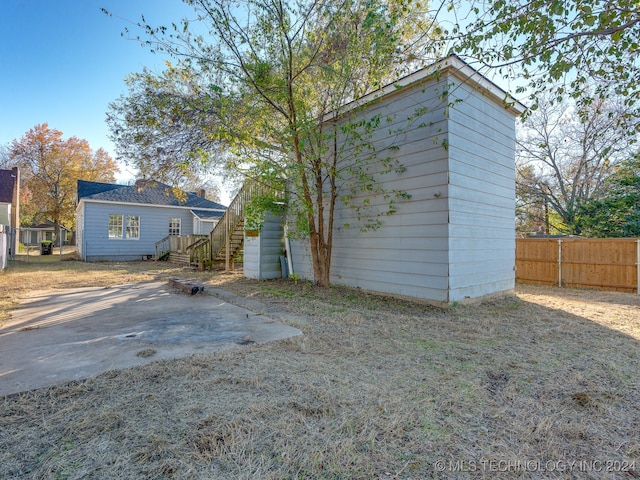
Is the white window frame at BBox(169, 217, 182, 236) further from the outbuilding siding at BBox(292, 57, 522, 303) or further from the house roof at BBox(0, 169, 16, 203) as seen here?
the outbuilding siding at BBox(292, 57, 522, 303)

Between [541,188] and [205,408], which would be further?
[541,188]

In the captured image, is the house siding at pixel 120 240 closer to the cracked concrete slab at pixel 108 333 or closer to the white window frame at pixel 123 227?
the white window frame at pixel 123 227

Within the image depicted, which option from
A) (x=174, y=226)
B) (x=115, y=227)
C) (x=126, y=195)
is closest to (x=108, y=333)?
(x=115, y=227)

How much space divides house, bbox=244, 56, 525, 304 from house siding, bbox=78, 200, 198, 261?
1355 cm

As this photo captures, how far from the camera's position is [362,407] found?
2.23 metres

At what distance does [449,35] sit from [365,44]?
204 cm

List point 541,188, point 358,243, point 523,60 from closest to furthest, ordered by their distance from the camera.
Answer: point 523,60
point 358,243
point 541,188

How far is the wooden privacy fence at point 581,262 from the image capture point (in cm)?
830

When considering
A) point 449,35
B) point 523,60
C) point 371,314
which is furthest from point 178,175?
point 523,60

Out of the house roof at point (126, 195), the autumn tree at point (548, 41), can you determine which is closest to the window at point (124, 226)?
the house roof at point (126, 195)

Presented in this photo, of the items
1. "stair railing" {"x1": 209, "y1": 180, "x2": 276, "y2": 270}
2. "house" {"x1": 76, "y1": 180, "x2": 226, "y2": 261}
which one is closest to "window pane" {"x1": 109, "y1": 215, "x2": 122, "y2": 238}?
"house" {"x1": 76, "y1": 180, "x2": 226, "y2": 261}

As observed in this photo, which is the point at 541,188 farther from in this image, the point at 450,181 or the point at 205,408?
the point at 205,408

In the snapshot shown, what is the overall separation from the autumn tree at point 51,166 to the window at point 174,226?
15.0m

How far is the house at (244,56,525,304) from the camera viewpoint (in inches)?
224
